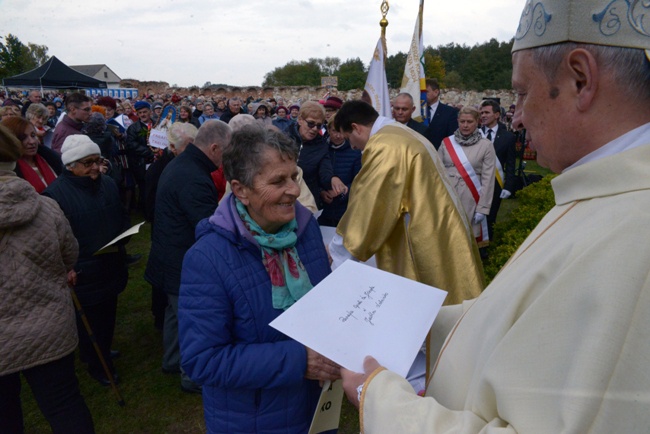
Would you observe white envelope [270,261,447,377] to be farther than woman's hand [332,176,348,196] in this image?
No

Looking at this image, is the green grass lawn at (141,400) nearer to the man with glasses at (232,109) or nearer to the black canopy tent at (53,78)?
the man with glasses at (232,109)

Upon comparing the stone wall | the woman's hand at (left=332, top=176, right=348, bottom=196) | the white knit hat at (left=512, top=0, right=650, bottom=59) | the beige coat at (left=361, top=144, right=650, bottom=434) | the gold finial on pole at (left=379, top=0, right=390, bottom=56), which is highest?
the stone wall

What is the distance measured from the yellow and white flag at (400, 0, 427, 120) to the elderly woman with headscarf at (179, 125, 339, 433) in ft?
15.1

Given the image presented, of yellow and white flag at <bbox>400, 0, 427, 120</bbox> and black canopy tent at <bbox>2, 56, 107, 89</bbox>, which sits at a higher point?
black canopy tent at <bbox>2, 56, 107, 89</bbox>

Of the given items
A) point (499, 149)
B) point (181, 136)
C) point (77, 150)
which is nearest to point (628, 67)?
point (77, 150)

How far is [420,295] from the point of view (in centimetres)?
144

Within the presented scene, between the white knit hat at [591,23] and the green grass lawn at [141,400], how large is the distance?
299cm

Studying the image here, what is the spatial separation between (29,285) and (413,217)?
Result: 2.11 m

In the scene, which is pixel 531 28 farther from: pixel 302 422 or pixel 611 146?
pixel 302 422

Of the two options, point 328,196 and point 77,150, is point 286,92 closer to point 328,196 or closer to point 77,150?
point 328,196

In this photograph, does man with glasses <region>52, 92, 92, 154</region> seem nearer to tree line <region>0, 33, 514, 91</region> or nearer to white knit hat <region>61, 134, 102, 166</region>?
white knit hat <region>61, 134, 102, 166</region>

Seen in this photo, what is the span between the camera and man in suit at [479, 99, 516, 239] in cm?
663

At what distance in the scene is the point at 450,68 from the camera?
71750mm

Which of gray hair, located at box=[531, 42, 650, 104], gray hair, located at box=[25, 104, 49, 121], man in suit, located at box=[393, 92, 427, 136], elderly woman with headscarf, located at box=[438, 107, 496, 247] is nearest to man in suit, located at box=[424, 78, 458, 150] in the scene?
man in suit, located at box=[393, 92, 427, 136]
